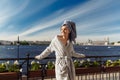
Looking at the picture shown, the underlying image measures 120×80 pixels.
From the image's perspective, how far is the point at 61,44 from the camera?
205 inches

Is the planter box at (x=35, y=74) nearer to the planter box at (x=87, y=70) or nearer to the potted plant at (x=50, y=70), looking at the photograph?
the potted plant at (x=50, y=70)

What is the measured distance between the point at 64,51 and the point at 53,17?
179 ft

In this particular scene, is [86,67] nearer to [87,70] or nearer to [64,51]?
[87,70]

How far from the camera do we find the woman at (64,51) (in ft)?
16.9

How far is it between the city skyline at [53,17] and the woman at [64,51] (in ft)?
67.0

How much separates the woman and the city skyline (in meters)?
20.4

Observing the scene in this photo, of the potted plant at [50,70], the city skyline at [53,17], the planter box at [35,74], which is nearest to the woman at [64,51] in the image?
the planter box at [35,74]

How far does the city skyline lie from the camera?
34.2 meters

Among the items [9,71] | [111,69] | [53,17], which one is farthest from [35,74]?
[53,17]

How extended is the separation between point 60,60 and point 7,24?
71576mm

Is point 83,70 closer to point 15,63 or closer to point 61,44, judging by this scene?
point 15,63

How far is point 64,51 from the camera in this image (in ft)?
17.1

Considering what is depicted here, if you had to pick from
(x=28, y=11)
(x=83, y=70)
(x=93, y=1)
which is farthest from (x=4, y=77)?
(x=28, y=11)

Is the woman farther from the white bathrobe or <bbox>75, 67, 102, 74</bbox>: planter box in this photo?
<bbox>75, 67, 102, 74</bbox>: planter box
